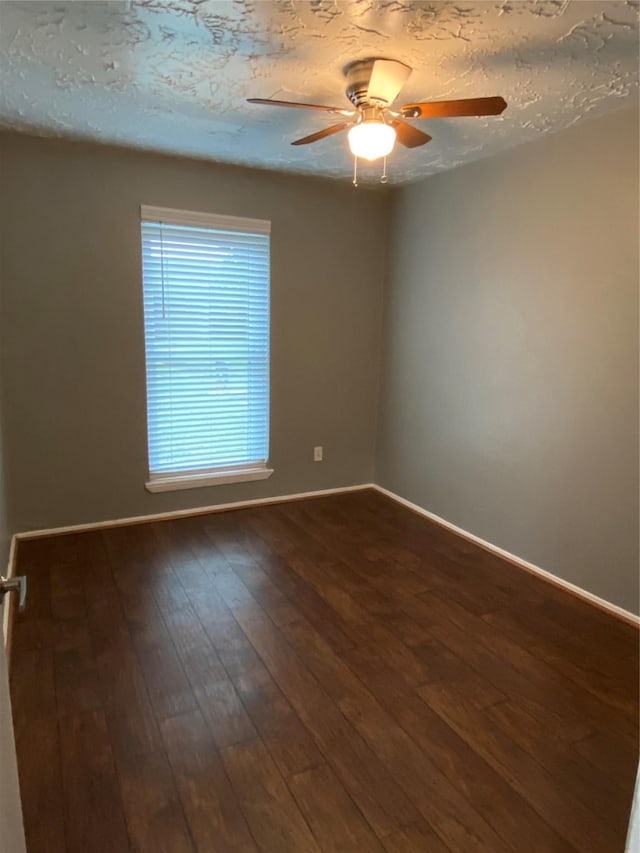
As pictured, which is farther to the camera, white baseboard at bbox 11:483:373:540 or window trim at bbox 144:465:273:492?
window trim at bbox 144:465:273:492

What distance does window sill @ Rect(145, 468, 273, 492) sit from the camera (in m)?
3.83

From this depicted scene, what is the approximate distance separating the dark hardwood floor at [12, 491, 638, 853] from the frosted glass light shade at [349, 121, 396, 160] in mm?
2164

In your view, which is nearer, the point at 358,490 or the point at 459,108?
the point at 459,108

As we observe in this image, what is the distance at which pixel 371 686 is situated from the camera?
2.16 meters

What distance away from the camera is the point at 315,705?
2045 mm

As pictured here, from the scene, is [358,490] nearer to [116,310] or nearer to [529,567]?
[529,567]

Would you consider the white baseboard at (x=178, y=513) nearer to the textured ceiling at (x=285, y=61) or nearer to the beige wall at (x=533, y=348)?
the beige wall at (x=533, y=348)

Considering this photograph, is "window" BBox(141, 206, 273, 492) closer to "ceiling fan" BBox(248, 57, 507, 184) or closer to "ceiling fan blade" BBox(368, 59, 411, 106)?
"ceiling fan" BBox(248, 57, 507, 184)

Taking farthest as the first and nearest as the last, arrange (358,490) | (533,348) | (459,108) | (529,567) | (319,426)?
(358,490), (319,426), (529,567), (533,348), (459,108)

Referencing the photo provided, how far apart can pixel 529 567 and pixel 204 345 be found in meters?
2.62

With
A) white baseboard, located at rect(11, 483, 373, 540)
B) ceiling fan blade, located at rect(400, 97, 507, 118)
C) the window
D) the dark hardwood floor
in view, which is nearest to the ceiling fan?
ceiling fan blade, located at rect(400, 97, 507, 118)

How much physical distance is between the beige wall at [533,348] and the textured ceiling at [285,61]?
32 centimetres

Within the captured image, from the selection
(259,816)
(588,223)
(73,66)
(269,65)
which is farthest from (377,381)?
(259,816)

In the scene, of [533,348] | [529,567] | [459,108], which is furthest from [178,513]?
[459,108]
